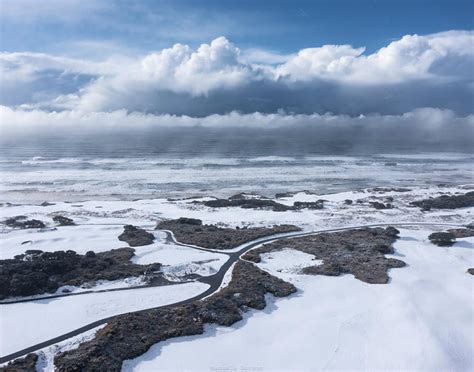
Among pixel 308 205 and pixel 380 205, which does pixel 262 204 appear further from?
pixel 380 205

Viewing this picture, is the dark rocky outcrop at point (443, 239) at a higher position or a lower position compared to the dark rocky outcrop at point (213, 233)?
higher

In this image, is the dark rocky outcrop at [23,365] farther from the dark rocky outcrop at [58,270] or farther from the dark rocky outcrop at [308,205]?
the dark rocky outcrop at [308,205]

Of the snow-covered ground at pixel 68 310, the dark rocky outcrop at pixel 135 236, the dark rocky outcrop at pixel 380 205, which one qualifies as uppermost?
the dark rocky outcrop at pixel 380 205

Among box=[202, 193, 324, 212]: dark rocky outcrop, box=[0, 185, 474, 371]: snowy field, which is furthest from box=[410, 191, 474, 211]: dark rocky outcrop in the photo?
box=[0, 185, 474, 371]: snowy field

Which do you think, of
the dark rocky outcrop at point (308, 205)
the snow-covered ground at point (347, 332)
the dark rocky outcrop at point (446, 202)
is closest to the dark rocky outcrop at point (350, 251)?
the snow-covered ground at point (347, 332)

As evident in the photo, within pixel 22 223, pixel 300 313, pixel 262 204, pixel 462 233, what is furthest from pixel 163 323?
pixel 462 233

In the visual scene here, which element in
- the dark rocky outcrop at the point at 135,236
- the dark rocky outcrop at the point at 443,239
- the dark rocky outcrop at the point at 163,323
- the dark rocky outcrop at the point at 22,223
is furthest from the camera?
the dark rocky outcrop at the point at 22,223

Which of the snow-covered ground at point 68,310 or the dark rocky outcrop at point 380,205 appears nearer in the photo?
the snow-covered ground at point 68,310
